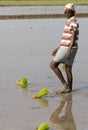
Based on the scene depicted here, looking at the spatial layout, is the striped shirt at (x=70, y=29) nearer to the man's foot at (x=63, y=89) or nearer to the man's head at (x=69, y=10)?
the man's head at (x=69, y=10)

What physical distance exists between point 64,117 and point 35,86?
202cm

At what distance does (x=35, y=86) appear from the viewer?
28.0 feet

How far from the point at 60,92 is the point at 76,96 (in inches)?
11.9

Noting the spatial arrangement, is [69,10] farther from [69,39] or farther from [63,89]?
[63,89]

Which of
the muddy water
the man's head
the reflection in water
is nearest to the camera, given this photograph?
the reflection in water

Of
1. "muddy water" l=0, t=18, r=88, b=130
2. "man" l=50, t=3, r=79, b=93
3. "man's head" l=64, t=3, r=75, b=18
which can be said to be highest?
"man's head" l=64, t=3, r=75, b=18

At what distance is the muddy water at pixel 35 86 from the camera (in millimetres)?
6391

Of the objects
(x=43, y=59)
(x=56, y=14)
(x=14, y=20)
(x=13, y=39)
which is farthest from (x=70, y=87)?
(x=56, y=14)

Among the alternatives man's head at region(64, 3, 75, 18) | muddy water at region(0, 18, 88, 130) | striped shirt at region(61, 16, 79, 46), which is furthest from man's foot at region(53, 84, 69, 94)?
man's head at region(64, 3, 75, 18)

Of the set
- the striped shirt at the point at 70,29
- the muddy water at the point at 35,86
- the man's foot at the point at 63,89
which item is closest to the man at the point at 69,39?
the striped shirt at the point at 70,29

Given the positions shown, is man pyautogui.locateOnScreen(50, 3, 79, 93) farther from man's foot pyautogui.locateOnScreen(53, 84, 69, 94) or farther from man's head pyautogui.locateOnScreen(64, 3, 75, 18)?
man's foot pyautogui.locateOnScreen(53, 84, 69, 94)

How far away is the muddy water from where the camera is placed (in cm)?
639

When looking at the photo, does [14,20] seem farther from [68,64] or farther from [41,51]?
[68,64]

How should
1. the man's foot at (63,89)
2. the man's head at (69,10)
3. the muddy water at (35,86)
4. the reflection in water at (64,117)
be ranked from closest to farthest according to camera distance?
1. the reflection in water at (64,117)
2. the muddy water at (35,86)
3. the man's head at (69,10)
4. the man's foot at (63,89)
